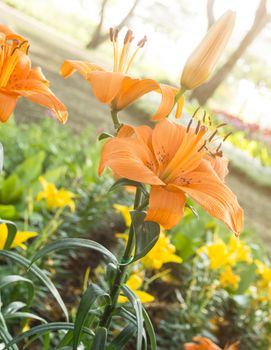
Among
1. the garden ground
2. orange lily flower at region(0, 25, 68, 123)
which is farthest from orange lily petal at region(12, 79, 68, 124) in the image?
the garden ground

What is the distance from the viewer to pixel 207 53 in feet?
2.45

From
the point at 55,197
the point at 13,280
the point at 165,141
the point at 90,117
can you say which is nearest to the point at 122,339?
the point at 13,280

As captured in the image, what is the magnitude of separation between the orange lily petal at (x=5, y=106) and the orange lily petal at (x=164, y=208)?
247 mm

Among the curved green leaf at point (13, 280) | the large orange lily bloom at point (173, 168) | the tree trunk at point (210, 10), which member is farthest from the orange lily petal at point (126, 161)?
the tree trunk at point (210, 10)

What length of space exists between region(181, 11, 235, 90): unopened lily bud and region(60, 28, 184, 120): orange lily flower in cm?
4

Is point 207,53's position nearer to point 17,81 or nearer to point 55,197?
point 17,81

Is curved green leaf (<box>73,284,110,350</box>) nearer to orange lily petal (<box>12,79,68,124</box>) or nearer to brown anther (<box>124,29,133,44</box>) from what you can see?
orange lily petal (<box>12,79,68,124</box>)

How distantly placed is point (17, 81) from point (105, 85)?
0.72ft

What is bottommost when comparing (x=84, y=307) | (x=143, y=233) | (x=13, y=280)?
(x=13, y=280)

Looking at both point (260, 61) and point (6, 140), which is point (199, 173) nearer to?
point (6, 140)

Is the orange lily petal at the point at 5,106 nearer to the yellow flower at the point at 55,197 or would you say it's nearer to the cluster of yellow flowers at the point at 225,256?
the yellow flower at the point at 55,197

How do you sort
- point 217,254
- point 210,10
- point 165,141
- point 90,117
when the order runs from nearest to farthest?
point 165,141, point 217,254, point 90,117, point 210,10

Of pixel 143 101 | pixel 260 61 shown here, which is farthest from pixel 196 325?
pixel 260 61

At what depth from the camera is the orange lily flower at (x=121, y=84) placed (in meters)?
0.69
